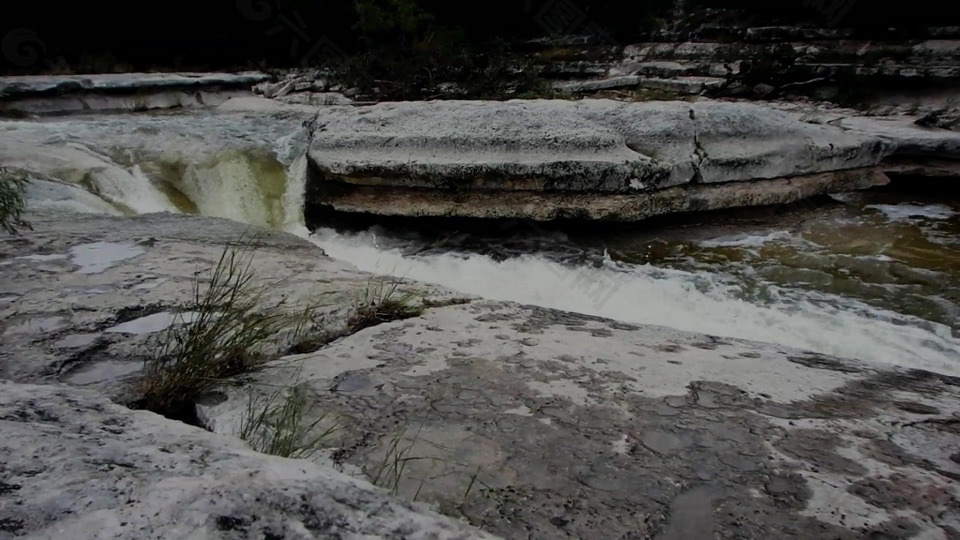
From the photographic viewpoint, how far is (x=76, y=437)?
854mm

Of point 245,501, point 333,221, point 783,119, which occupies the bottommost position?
point 333,221

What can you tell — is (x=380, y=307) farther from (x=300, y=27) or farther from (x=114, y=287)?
(x=300, y=27)

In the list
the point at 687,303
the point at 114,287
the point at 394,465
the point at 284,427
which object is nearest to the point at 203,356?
the point at 284,427

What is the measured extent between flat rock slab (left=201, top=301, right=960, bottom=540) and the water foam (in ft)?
3.35

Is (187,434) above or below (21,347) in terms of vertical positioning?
above

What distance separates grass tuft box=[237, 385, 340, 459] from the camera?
1146 mm

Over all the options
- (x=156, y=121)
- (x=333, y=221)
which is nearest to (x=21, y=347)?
(x=333, y=221)

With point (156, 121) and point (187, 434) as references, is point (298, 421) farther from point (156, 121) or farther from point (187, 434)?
point (156, 121)

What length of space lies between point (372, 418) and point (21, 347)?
0.94 m

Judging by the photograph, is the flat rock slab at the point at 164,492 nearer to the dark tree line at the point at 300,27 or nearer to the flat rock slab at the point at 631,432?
the flat rock slab at the point at 631,432

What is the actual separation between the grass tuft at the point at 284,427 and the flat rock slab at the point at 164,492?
22cm

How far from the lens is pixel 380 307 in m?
2.08

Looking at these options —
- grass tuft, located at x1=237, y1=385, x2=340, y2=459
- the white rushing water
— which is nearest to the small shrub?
the white rushing water

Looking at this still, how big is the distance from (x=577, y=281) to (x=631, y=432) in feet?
7.67
